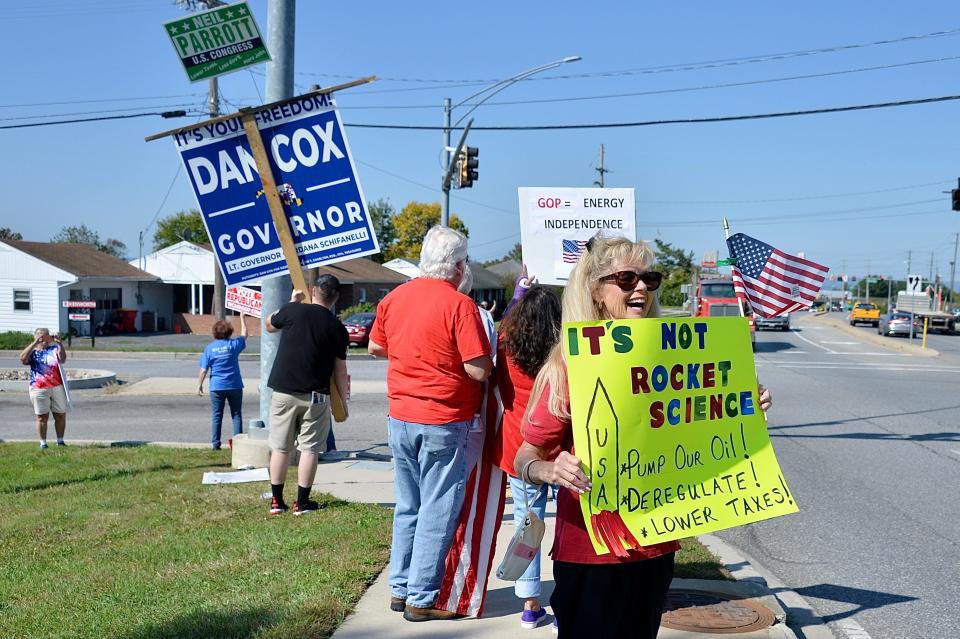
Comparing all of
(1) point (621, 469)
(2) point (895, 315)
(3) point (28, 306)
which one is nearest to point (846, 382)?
(1) point (621, 469)

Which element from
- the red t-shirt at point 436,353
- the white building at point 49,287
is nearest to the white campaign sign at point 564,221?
the red t-shirt at point 436,353

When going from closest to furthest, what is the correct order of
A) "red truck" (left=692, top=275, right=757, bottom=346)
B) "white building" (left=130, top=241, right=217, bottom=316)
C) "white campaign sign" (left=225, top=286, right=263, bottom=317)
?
"white campaign sign" (left=225, top=286, right=263, bottom=317), "red truck" (left=692, top=275, right=757, bottom=346), "white building" (left=130, top=241, right=217, bottom=316)

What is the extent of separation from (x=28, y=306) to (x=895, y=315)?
42220mm

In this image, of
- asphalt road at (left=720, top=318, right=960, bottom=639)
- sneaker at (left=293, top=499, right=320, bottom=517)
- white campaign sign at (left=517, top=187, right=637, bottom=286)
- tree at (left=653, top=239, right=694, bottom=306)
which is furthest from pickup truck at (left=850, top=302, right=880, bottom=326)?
sneaker at (left=293, top=499, right=320, bottom=517)

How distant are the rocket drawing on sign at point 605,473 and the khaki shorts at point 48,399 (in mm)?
9453

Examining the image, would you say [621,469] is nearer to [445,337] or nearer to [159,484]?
[445,337]

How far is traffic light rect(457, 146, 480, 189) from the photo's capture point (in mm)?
24125

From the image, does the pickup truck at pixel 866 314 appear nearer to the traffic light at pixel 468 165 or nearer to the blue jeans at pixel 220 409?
the traffic light at pixel 468 165

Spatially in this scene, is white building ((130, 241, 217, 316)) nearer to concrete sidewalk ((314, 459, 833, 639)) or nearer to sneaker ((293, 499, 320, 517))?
sneaker ((293, 499, 320, 517))

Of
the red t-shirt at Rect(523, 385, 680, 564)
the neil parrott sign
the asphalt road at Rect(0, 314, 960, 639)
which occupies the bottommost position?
the asphalt road at Rect(0, 314, 960, 639)

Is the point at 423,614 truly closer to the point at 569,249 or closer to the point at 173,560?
the point at 173,560

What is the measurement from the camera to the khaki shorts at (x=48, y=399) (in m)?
10.5

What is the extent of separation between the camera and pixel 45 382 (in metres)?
10.7

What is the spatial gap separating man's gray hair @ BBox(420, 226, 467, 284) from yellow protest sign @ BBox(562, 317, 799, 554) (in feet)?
5.57
